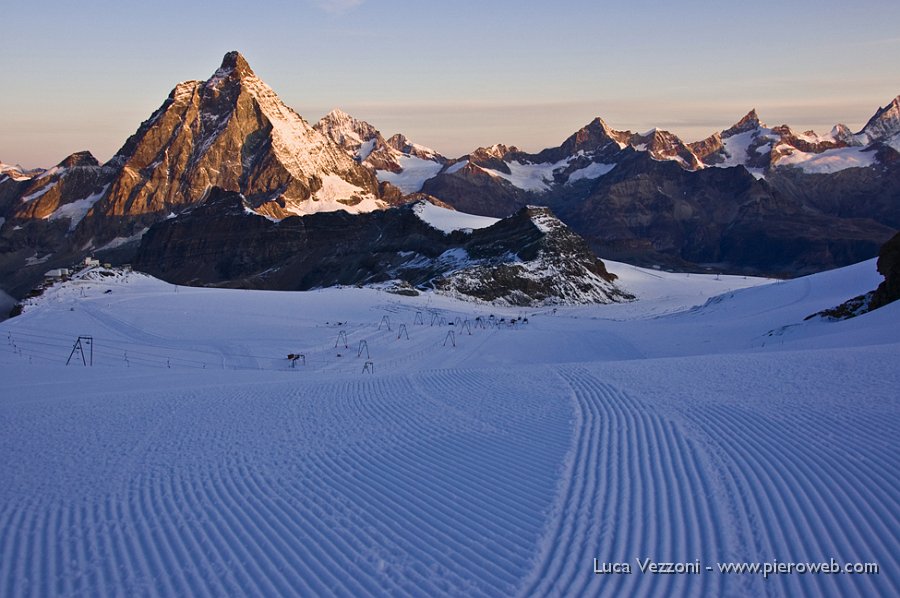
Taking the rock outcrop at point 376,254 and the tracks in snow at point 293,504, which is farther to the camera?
the rock outcrop at point 376,254

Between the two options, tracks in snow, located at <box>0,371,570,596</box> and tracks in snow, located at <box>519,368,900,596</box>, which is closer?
tracks in snow, located at <box>519,368,900,596</box>

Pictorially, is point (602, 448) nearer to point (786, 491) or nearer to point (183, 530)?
point (786, 491)

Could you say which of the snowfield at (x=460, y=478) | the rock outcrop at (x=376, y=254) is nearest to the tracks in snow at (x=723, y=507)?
the snowfield at (x=460, y=478)

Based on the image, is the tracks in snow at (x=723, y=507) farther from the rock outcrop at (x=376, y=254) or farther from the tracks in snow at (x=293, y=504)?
the rock outcrop at (x=376, y=254)

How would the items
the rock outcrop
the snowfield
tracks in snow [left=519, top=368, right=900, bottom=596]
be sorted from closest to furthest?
1. tracks in snow [left=519, top=368, right=900, bottom=596]
2. the snowfield
3. the rock outcrop

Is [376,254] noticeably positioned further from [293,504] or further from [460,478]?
[293,504]

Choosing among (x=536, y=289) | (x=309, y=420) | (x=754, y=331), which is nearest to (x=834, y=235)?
(x=536, y=289)

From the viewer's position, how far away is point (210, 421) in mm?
15938

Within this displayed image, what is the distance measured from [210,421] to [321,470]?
5.66 metres

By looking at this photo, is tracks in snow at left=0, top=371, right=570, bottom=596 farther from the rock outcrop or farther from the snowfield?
the rock outcrop

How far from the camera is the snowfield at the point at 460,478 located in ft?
24.6

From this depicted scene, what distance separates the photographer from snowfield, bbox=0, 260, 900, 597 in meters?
7.50

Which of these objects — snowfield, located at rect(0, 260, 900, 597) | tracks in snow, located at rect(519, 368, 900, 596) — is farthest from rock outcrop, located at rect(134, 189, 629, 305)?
tracks in snow, located at rect(519, 368, 900, 596)

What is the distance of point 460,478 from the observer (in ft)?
34.6
